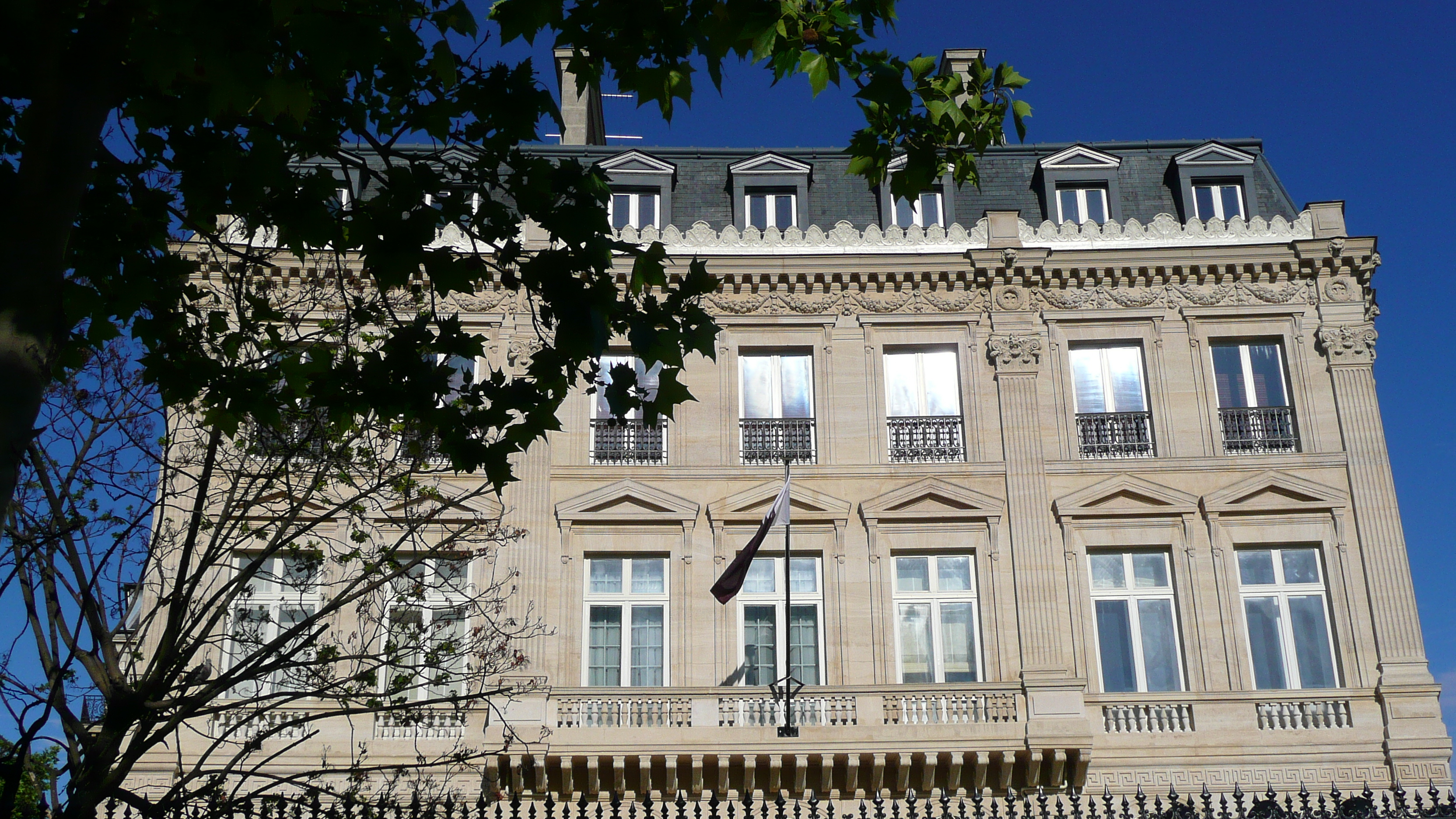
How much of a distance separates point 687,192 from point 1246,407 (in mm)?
11050

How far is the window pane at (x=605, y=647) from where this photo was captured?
21734 mm

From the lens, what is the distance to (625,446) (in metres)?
23.0

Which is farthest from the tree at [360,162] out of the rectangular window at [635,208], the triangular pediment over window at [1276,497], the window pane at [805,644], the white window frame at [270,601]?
the rectangular window at [635,208]

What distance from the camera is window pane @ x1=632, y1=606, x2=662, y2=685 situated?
2175 cm

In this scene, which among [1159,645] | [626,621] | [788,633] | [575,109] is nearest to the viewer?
[788,633]

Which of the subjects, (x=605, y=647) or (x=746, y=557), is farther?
(x=605, y=647)

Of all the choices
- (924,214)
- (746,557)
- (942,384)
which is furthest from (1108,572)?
(924,214)

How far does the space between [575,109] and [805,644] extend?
13626 mm

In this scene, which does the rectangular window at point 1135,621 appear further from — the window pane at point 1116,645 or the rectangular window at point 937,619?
the rectangular window at point 937,619

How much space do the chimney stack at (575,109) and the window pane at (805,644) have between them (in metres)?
11.4

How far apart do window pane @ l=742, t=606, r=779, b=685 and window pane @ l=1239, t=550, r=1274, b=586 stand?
7.91m

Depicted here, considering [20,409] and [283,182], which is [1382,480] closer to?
[283,182]

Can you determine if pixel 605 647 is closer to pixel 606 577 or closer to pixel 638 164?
pixel 606 577

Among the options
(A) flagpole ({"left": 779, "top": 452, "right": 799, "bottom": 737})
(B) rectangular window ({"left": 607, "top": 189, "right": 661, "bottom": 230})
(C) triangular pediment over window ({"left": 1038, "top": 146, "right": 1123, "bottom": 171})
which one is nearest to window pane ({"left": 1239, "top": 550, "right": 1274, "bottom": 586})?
(A) flagpole ({"left": 779, "top": 452, "right": 799, "bottom": 737})
